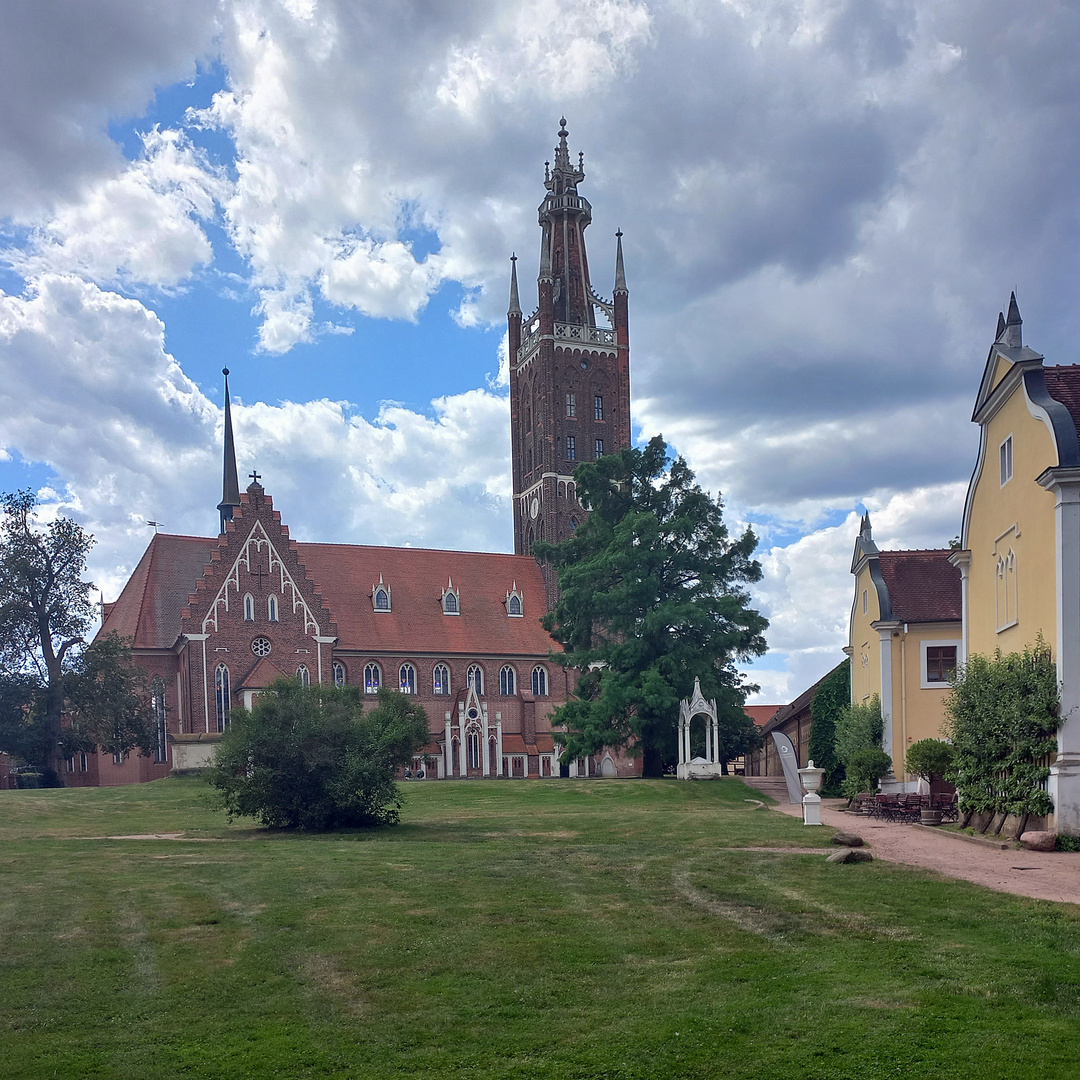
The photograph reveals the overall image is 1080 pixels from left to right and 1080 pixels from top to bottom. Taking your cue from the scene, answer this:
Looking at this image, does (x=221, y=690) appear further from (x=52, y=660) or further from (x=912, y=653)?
(x=912, y=653)

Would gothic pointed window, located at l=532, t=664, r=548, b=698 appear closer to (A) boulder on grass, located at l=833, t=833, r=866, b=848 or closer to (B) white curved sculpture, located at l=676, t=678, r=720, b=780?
(B) white curved sculpture, located at l=676, t=678, r=720, b=780

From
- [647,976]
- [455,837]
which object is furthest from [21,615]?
[647,976]

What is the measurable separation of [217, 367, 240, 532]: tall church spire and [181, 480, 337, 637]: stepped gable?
28.0 feet

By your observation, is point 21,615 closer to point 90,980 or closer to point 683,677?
point 683,677

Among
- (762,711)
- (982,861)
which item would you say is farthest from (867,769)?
(762,711)

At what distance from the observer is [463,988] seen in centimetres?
1045

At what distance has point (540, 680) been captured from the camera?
232ft

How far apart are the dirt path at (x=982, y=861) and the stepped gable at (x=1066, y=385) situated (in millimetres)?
8206

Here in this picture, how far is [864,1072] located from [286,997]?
499cm

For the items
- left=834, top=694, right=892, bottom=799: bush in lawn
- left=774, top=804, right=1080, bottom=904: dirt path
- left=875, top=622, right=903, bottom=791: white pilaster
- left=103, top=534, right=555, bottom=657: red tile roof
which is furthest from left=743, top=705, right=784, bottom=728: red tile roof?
left=774, top=804, right=1080, bottom=904: dirt path

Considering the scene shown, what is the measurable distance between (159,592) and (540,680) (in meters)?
23.2

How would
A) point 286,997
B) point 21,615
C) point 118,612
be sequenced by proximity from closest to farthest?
point 286,997, point 21,615, point 118,612

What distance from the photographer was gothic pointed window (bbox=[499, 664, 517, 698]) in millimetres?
69625

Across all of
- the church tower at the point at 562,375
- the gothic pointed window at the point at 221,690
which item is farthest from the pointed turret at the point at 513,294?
the gothic pointed window at the point at 221,690
